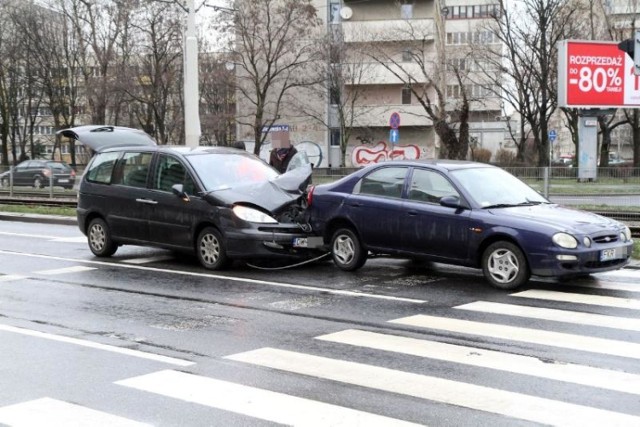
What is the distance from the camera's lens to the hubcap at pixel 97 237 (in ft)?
42.6

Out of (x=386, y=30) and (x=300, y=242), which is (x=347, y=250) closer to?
(x=300, y=242)

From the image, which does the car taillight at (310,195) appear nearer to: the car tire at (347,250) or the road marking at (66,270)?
the car tire at (347,250)

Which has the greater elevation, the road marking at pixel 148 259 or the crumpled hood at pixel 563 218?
the crumpled hood at pixel 563 218

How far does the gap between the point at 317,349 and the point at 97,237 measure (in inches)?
298

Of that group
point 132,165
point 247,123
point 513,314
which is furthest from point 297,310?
point 247,123

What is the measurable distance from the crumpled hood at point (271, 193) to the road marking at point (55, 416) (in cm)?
605

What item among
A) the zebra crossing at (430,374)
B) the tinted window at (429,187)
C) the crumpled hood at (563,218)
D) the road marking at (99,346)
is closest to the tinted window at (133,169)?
the tinted window at (429,187)

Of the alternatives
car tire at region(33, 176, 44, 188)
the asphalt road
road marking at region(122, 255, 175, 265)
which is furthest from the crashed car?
car tire at region(33, 176, 44, 188)

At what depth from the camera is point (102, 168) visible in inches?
511

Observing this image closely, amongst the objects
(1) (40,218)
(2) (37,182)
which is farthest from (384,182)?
(2) (37,182)

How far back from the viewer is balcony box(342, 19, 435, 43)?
53297 mm

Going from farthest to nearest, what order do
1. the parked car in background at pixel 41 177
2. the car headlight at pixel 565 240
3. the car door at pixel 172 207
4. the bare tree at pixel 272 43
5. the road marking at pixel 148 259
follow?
1. the bare tree at pixel 272 43
2. the parked car in background at pixel 41 177
3. the road marking at pixel 148 259
4. the car door at pixel 172 207
5. the car headlight at pixel 565 240

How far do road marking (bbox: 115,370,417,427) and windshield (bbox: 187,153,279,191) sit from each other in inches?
232

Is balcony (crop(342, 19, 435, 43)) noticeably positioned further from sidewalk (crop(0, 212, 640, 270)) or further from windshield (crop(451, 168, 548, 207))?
windshield (crop(451, 168, 548, 207))
